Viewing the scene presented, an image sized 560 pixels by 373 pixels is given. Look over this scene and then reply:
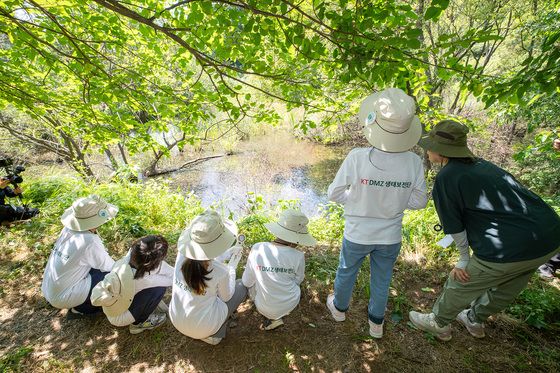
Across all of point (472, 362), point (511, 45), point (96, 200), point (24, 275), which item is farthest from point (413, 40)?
point (511, 45)

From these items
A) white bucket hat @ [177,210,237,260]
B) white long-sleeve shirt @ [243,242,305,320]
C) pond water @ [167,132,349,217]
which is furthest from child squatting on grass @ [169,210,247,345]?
pond water @ [167,132,349,217]

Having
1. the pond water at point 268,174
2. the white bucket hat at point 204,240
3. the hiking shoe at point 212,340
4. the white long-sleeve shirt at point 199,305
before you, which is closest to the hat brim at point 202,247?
the white bucket hat at point 204,240

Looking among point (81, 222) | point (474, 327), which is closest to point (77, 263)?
point (81, 222)

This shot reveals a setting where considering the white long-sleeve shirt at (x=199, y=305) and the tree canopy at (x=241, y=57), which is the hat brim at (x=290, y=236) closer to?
the white long-sleeve shirt at (x=199, y=305)

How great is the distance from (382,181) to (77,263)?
8.82 feet

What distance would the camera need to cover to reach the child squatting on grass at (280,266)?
2.32 meters

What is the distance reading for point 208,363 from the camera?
7.31ft

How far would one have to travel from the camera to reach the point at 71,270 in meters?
2.45

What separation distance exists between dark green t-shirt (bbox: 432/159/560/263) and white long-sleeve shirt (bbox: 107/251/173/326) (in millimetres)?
2367

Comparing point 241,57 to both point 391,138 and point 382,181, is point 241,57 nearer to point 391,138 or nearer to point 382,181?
point 391,138

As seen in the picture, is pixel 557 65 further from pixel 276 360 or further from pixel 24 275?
pixel 24 275

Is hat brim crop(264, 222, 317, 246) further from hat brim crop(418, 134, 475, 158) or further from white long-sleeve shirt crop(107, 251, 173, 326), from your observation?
hat brim crop(418, 134, 475, 158)

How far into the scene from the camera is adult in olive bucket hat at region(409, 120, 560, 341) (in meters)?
1.75

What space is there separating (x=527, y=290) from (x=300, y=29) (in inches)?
124
